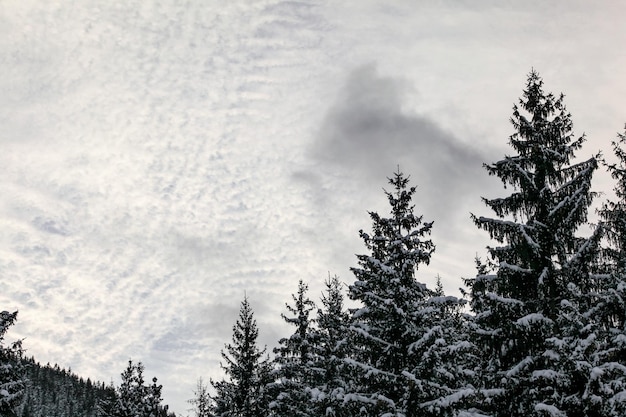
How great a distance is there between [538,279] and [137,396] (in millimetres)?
35312

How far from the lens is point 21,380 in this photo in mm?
27953

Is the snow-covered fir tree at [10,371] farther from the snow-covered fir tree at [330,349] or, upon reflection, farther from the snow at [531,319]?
the snow at [531,319]

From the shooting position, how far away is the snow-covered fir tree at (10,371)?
87.7 feet

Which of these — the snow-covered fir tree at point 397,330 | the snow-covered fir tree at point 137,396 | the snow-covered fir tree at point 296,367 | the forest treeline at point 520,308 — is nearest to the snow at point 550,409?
the forest treeline at point 520,308

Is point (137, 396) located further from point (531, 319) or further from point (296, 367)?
point (531, 319)

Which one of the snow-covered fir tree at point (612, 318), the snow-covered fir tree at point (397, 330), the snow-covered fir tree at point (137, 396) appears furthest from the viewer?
the snow-covered fir tree at point (137, 396)

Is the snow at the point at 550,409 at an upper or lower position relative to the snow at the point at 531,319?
lower

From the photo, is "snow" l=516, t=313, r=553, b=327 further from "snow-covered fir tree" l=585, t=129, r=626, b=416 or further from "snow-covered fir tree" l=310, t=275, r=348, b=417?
"snow-covered fir tree" l=310, t=275, r=348, b=417

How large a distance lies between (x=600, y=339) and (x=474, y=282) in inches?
157

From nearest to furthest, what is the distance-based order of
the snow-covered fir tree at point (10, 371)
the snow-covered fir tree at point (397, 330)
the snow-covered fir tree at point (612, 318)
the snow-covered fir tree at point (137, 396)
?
1. the snow-covered fir tree at point (612, 318)
2. the snow-covered fir tree at point (397, 330)
3. the snow-covered fir tree at point (10, 371)
4. the snow-covered fir tree at point (137, 396)

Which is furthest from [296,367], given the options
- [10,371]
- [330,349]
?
[10,371]

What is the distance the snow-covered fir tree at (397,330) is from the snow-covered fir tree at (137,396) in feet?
83.9

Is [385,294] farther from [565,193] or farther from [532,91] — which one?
[532,91]

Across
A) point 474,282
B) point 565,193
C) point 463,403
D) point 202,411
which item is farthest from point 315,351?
point 202,411
